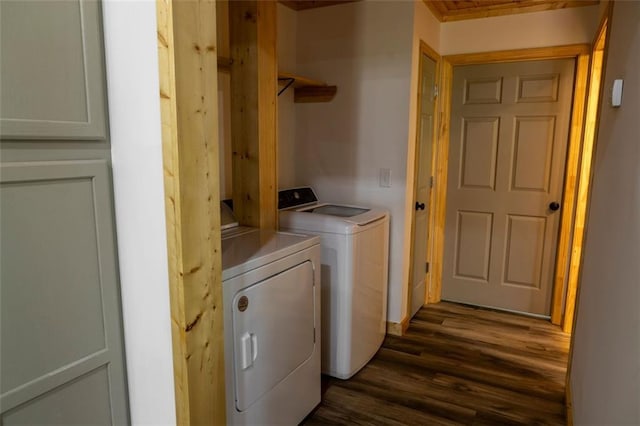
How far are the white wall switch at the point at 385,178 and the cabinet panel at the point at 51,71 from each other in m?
1.99

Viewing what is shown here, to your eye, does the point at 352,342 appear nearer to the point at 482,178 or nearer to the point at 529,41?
the point at 482,178

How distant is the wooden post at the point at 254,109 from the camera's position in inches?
76.7

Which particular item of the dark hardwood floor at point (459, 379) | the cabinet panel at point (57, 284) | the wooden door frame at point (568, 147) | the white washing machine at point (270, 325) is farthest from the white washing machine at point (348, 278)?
the cabinet panel at point (57, 284)

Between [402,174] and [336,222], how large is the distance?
29.6 inches

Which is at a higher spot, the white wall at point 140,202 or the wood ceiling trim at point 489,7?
the wood ceiling trim at point 489,7

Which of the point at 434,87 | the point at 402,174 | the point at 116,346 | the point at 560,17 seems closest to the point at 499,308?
the point at 402,174

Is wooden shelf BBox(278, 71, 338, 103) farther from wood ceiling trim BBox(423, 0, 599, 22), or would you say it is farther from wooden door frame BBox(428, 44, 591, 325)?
wooden door frame BBox(428, 44, 591, 325)

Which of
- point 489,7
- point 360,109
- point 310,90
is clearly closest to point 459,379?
point 360,109

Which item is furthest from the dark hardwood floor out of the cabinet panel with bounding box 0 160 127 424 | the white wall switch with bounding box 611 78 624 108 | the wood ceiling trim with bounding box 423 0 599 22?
the wood ceiling trim with bounding box 423 0 599 22

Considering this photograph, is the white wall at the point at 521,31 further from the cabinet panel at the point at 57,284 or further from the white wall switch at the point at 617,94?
the cabinet panel at the point at 57,284

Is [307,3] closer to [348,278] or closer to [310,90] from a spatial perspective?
[310,90]

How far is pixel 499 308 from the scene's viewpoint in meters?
3.47

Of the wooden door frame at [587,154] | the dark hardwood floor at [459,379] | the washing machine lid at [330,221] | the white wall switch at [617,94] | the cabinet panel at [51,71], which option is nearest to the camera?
the cabinet panel at [51,71]

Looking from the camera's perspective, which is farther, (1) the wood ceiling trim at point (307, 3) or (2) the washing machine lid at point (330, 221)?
(1) the wood ceiling trim at point (307, 3)
